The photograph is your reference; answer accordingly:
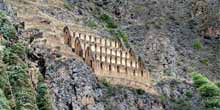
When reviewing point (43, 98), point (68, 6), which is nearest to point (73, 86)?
point (43, 98)

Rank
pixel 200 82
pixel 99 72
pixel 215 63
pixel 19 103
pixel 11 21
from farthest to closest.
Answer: pixel 215 63 < pixel 200 82 < pixel 99 72 < pixel 11 21 < pixel 19 103

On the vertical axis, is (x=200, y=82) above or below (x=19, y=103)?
below

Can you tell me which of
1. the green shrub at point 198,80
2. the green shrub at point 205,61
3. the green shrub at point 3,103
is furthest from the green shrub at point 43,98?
the green shrub at point 205,61

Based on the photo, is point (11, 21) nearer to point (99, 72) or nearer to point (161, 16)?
point (99, 72)

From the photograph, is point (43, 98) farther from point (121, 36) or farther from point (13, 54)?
point (121, 36)

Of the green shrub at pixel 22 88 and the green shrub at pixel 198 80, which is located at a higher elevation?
the green shrub at pixel 22 88

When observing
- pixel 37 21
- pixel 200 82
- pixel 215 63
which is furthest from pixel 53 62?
pixel 215 63

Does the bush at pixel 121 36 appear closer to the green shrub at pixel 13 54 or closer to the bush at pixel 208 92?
the bush at pixel 208 92

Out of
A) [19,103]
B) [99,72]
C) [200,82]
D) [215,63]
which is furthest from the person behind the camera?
[215,63]
